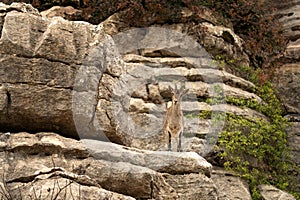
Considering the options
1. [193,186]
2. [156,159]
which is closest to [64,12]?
[156,159]

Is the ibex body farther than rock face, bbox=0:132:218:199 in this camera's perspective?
Yes

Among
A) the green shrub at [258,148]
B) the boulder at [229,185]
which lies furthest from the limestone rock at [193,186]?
the green shrub at [258,148]

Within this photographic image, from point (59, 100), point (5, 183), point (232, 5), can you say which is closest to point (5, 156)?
point (5, 183)

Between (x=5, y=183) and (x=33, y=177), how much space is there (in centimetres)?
32

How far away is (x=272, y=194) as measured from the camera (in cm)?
1249

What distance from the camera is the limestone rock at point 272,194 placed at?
1234 cm

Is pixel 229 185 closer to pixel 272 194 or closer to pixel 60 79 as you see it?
pixel 272 194

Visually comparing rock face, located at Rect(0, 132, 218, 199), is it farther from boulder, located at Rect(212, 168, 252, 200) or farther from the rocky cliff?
boulder, located at Rect(212, 168, 252, 200)

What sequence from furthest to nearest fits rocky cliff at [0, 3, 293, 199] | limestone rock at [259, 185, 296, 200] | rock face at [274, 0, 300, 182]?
rock face at [274, 0, 300, 182] < limestone rock at [259, 185, 296, 200] < rocky cliff at [0, 3, 293, 199]

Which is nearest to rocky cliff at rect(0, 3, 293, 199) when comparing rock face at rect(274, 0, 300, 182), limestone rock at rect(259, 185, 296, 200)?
limestone rock at rect(259, 185, 296, 200)

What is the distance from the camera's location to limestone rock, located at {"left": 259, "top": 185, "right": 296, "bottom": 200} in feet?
40.5

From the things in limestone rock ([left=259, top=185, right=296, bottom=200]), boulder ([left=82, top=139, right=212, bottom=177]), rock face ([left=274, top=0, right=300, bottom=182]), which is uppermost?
rock face ([left=274, top=0, right=300, bottom=182])

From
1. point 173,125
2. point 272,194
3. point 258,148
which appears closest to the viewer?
point 173,125

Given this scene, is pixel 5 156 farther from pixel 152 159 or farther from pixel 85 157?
pixel 152 159
